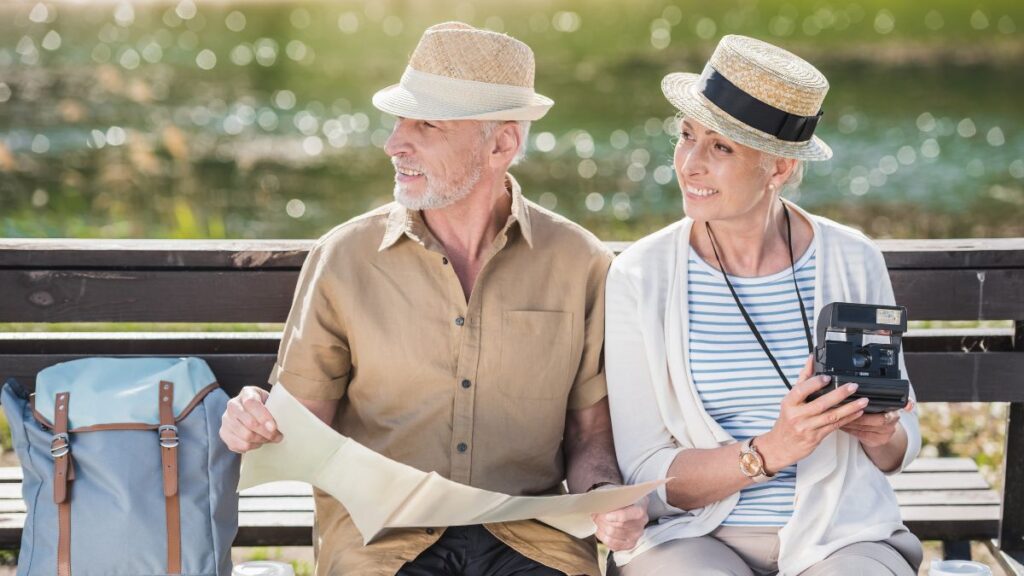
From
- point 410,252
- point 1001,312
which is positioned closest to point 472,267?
point 410,252

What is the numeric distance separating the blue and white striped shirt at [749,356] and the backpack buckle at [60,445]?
4.27 ft

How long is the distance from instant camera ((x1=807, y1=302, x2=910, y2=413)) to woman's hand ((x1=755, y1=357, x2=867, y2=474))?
2 centimetres

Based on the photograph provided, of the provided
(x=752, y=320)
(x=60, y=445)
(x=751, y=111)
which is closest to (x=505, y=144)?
(x=751, y=111)

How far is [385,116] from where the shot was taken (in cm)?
1137

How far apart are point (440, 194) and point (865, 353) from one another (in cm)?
91

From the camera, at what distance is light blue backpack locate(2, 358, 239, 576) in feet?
8.84

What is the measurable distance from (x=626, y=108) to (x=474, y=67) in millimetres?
9163

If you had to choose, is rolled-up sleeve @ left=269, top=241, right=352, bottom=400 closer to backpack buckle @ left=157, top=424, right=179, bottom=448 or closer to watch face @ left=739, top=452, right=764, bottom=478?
backpack buckle @ left=157, top=424, right=179, bottom=448

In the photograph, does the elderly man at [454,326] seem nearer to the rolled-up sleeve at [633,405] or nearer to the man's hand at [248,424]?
the rolled-up sleeve at [633,405]

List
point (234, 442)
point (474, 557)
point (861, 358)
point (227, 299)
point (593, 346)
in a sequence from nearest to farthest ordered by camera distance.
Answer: point (861, 358), point (234, 442), point (474, 557), point (593, 346), point (227, 299)

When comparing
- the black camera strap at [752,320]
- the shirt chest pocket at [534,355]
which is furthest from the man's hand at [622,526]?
the black camera strap at [752,320]

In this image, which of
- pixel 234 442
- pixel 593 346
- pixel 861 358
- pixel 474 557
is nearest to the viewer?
pixel 861 358

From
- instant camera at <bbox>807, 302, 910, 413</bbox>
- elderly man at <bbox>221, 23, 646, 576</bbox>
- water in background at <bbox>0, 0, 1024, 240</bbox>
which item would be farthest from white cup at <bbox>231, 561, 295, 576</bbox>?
water in background at <bbox>0, 0, 1024, 240</bbox>

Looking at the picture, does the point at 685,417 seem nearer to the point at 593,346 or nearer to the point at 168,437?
the point at 593,346
